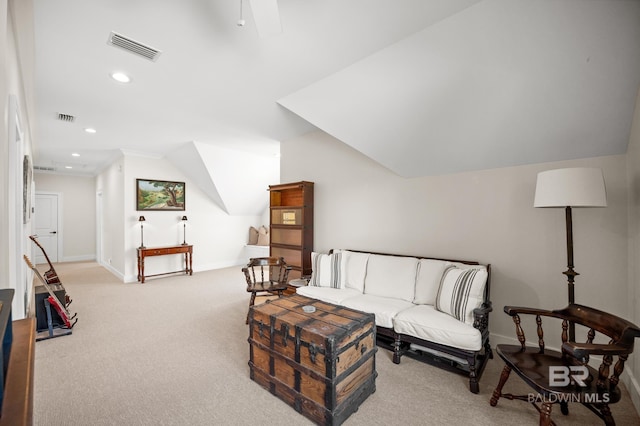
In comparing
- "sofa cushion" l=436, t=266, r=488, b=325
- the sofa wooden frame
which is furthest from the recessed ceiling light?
"sofa cushion" l=436, t=266, r=488, b=325

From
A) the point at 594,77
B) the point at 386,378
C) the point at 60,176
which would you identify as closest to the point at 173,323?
the point at 386,378

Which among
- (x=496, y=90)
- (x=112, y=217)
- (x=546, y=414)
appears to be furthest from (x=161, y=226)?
(x=546, y=414)

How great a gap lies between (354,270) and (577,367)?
214 centimetres

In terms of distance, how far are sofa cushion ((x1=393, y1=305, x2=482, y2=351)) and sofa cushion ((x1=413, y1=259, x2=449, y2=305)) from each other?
18 centimetres

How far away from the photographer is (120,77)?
9.25ft

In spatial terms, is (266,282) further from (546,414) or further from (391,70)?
(546,414)

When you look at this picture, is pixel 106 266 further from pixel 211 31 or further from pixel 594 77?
pixel 594 77

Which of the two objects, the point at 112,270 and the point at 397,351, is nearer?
the point at 397,351

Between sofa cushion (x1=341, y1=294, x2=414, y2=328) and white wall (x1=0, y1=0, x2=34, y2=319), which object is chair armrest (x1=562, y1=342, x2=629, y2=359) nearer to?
sofa cushion (x1=341, y1=294, x2=414, y2=328)

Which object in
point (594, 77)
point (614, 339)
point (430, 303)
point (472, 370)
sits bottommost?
point (472, 370)

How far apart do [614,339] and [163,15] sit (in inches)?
134

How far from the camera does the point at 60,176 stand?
8172mm

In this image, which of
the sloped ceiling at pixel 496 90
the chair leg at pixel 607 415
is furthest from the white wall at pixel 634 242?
the chair leg at pixel 607 415
